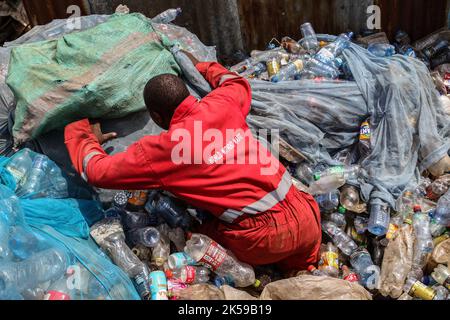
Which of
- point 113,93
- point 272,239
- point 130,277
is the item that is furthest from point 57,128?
point 272,239

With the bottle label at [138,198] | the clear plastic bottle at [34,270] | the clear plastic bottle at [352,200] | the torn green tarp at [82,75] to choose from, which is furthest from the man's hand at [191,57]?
the clear plastic bottle at [34,270]

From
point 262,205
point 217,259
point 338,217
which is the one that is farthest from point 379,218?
point 217,259

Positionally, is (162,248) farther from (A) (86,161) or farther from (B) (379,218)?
(B) (379,218)

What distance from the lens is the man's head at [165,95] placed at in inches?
134

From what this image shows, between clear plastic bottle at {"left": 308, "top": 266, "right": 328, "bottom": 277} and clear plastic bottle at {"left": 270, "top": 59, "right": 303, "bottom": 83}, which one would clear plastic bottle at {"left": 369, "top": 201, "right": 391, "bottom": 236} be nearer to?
clear plastic bottle at {"left": 308, "top": 266, "right": 328, "bottom": 277}

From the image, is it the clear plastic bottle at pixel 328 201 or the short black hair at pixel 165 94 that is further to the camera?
the clear plastic bottle at pixel 328 201

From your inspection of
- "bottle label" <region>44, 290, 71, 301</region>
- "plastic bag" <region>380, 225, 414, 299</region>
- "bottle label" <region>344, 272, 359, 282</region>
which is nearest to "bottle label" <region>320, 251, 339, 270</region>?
"bottle label" <region>344, 272, 359, 282</region>

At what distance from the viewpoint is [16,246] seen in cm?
342

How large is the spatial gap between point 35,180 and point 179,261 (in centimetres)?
123

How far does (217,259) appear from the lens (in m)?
3.79

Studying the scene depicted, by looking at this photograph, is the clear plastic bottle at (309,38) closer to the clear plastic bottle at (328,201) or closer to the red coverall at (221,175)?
the clear plastic bottle at (328,201)

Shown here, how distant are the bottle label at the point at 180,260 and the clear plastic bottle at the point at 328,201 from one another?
3.93 ft

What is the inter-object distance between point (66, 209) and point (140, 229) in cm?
57

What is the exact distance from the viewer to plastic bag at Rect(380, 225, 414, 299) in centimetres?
399
